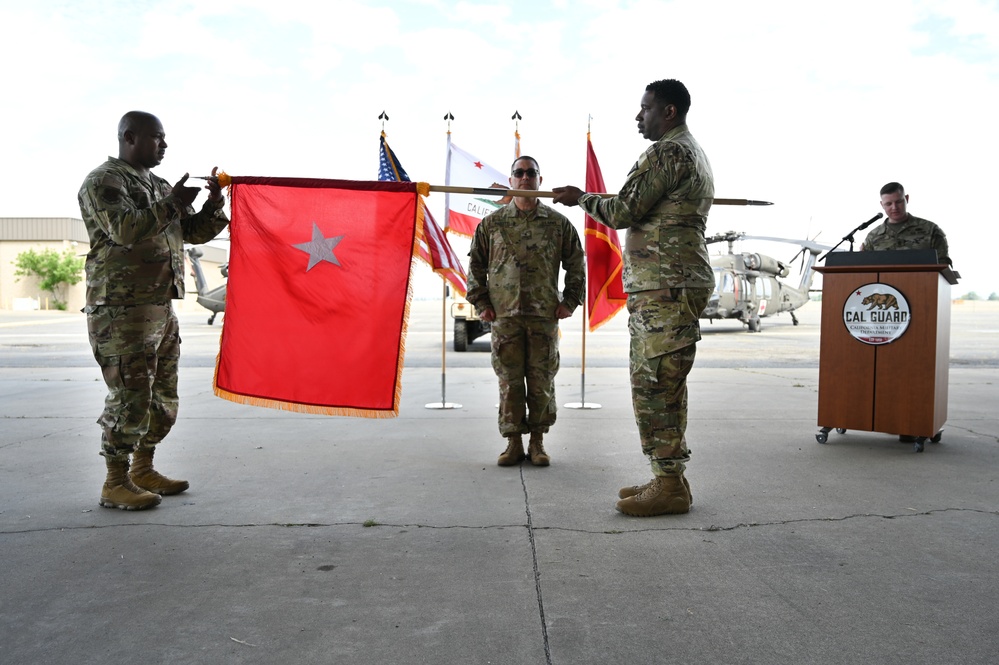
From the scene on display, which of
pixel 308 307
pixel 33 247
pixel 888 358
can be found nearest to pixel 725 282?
pixel 888 358

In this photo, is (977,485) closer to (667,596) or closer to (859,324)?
(859,324)

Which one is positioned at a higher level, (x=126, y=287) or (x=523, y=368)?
(x=126, y=287)

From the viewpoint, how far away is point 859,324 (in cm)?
496

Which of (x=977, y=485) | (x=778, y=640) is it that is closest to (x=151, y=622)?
(x=778, y=640)

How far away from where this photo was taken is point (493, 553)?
2.82m

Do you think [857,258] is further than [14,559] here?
Yes

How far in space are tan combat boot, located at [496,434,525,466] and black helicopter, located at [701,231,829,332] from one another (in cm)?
1622

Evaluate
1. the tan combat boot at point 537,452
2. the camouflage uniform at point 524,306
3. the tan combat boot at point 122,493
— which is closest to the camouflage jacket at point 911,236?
the camouflage uniform at point 524,306

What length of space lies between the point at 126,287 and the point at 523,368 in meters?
2.30

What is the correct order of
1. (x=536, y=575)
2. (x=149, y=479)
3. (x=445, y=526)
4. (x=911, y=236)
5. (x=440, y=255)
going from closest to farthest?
(x=536, y=575) → (x=445, y=526) → (x=149, y=479) → (x=911, y=236) → (x=440, y=255)

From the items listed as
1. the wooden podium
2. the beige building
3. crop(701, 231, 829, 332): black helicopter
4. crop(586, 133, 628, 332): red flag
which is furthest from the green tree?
the wooden podium

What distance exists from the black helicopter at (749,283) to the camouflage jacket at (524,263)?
15.9 metres

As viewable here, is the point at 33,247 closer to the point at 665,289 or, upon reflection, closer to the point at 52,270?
the point at 52,270

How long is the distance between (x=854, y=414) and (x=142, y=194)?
459 centimetres
